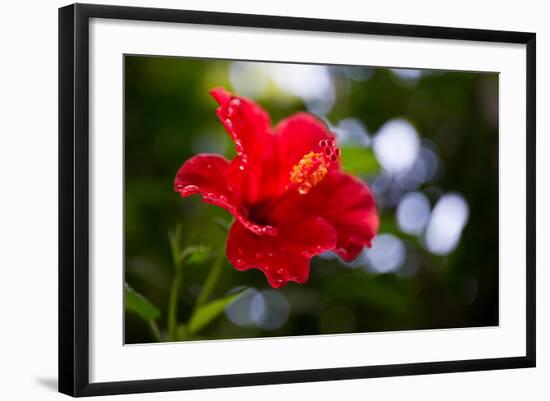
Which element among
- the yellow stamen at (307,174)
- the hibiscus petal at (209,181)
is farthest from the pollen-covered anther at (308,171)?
the hibiscus petal at (209,181)

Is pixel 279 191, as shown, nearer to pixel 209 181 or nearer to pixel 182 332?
pixel 209 181

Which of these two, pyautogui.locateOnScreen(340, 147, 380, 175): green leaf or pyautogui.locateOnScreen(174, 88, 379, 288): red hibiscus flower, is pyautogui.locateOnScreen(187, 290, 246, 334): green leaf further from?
pyautogui.locateOnScreen(340, 147, 380, 175): green leaf

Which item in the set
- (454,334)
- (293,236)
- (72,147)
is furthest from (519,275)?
(72,147)

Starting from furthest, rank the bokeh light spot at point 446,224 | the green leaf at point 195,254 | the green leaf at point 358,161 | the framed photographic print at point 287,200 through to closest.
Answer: the bokeh light spot at point 446,224 → the green leaf at point 358,161 → the green leaf at point 195,254 → the framed photographic print at point 287,200

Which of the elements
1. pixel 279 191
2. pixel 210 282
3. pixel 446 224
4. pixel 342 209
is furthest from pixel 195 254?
pixel 446 224

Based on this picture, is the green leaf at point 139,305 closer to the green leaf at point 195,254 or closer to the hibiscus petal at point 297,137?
the green leaf at point 195,254

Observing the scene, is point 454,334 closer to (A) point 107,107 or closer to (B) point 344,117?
(B) point 344,117
